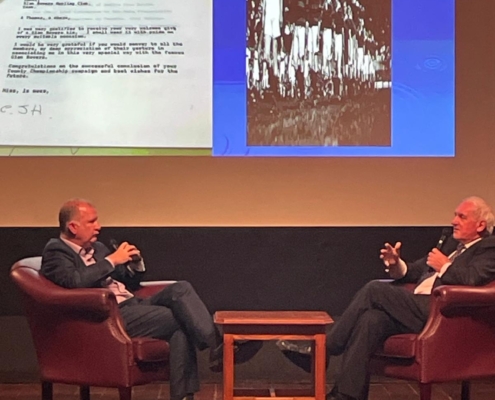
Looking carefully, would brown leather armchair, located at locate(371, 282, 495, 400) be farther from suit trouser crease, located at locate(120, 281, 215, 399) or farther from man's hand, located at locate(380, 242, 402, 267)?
→ suit trouser crease, located at locate(120, 281, 215, 399)

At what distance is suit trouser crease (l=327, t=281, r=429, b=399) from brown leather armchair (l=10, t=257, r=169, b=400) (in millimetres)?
819

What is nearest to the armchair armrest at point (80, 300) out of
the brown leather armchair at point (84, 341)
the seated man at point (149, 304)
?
the brown leather armchair at point (84, 341)

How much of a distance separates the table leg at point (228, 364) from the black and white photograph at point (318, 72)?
58.2 inches

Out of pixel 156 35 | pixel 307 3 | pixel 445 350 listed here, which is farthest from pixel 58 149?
pixel 445 350

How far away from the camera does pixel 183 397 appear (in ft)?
11.9

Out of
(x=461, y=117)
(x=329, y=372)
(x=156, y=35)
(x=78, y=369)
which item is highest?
(x=156, y=35)

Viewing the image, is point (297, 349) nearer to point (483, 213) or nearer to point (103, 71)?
point (483, 213)

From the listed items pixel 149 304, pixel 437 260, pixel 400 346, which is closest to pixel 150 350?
pixel 149 304

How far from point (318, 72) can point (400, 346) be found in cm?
177

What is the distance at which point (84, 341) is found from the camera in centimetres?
355

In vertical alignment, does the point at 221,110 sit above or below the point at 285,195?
above

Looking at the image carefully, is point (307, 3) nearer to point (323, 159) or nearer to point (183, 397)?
point (323, 159)

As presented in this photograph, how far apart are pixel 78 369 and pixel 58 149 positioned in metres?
1.54

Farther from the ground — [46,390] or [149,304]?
[149,304]
